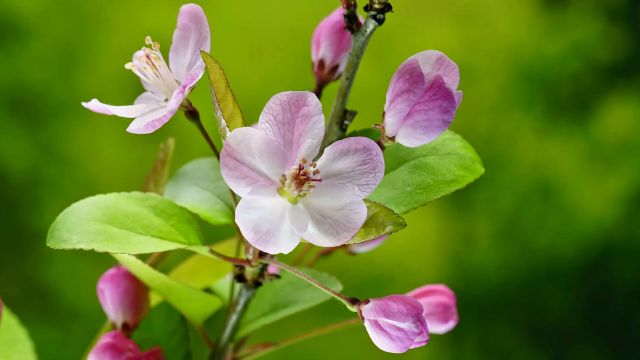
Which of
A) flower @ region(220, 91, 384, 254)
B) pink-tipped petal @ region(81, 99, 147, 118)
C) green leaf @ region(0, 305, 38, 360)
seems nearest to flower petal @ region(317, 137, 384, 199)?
flower @ region(220, 91, 384, 254)

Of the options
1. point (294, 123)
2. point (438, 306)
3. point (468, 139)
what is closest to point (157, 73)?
point (294, 123)

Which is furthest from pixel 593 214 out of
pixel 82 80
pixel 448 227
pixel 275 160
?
pixel 275 160

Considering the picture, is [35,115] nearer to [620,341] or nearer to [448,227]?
[448,227]

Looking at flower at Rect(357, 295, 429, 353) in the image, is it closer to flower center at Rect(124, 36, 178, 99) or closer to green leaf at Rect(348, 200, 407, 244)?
green leaf at Rect(348, 200, 407, 244)

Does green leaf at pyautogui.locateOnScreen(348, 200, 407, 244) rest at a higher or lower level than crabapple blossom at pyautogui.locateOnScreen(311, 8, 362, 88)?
lower

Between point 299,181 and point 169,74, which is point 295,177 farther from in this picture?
point 169,74

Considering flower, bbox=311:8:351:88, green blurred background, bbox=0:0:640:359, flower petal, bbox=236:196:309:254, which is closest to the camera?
flower petal, bbox=236:196:309:254
